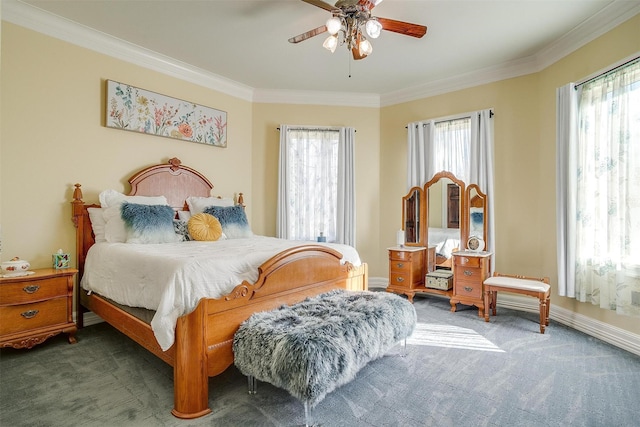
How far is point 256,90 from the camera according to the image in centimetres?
475

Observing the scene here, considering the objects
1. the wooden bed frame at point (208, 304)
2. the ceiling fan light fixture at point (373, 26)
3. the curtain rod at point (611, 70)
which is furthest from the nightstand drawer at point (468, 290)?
the ceiling fan light fixture at point (373, 26)

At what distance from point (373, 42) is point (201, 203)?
8.59 ft

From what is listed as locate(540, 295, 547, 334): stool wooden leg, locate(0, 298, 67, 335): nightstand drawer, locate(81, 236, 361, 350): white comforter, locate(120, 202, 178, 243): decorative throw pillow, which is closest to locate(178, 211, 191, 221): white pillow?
locate(120, 202, 178, 243): decorative throw pillow

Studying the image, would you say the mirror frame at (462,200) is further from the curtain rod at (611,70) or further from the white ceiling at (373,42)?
the curtain rod at (611,70)

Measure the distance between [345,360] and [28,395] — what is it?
194 centimetres

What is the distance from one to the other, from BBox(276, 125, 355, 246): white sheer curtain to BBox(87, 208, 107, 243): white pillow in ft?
7.49

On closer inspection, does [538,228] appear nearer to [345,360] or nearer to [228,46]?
[345,360]

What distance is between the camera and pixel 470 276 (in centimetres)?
363

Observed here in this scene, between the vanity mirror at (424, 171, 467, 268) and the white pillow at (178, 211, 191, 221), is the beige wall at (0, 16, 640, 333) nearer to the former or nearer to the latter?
the vanity mirror at (424, 171, 467, 268)

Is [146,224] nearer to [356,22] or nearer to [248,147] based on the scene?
[248,147]

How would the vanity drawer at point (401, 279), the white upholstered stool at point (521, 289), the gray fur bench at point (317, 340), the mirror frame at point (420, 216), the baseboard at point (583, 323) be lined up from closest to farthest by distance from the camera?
the gray fur bench at point (317, 340) < the baseboard at point (583, 323) < the white upholstered stool at point (521, 289) < the vanity drawer at point (401, 279) < the mirror frame at point (420, 216)

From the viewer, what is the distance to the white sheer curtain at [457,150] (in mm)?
3912

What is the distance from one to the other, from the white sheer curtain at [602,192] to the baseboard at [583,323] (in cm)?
22

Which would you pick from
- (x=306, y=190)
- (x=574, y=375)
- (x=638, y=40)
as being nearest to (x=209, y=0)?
(x=306, y=190)
